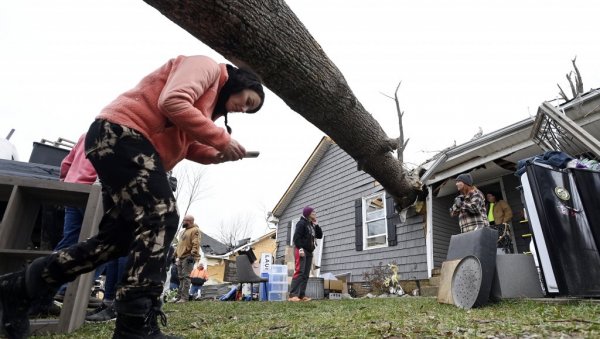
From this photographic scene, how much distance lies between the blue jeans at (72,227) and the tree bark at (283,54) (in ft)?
5.00

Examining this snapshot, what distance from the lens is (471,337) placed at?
1.47 m

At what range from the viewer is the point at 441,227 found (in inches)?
328

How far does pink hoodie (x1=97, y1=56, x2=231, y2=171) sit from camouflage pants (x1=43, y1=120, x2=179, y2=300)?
0.08 metres

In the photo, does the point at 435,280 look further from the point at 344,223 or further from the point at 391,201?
the point at 344,223

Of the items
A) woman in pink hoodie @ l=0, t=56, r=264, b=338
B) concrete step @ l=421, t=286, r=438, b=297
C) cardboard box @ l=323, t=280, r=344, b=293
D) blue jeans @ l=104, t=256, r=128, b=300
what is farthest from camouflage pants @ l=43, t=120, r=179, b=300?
cardboard box @ l=323, t=280, r=344, b=293

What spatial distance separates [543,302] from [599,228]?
81cm

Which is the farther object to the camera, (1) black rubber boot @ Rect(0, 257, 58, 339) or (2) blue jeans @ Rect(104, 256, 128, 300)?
(2) blue jeans @ Rect(104, 256, 128, 300)

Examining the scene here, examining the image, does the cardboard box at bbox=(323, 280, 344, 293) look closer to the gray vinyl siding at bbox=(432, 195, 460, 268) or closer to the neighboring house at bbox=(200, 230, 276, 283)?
the gray vinyl siding at bbox=(432, 195, 460, 268)

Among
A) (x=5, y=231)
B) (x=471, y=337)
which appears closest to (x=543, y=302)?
(x=471, y=337)

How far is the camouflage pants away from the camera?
1.34 metres

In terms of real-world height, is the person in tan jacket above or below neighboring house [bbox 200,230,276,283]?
below

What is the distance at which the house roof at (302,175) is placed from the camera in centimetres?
1267

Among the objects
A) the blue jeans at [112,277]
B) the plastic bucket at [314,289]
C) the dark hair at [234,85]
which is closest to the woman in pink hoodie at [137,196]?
the dark hair at [234,85]

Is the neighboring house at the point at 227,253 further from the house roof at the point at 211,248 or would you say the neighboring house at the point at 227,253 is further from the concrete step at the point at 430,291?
the concrete step at the point at 430,291
